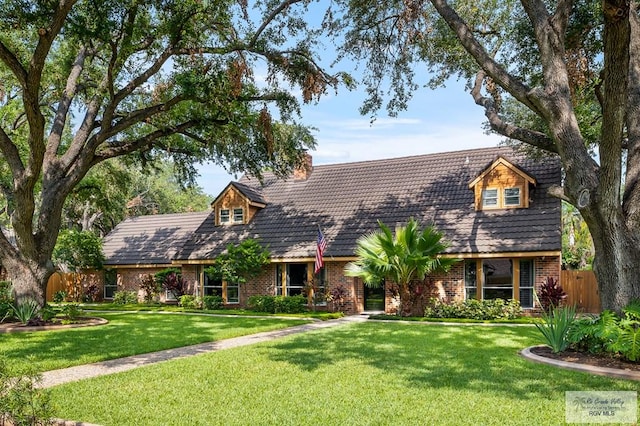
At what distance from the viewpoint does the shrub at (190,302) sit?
23.6 meters

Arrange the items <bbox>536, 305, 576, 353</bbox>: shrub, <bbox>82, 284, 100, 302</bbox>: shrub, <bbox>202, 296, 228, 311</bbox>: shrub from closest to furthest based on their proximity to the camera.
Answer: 1. <bbox>536, 305, 576, 353</bbox>: shrub
2. <bbox>202, 296, 228, 311</bbox>: shrub
3. <bbox>82, 284, 100, 302</bbox>: shrub

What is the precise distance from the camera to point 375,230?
70.5 feet

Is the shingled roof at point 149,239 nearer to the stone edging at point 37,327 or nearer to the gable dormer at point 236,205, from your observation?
the gable dormer at point 236,205

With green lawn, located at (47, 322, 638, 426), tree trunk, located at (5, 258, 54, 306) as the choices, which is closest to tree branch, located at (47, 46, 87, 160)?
tree trunk, located at (5, 258, 54, 306)

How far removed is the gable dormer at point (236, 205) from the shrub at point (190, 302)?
4.05 m

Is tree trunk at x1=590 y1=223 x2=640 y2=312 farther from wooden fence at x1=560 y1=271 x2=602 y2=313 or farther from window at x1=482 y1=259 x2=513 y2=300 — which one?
wooden fence at x1=560 y1=271 x2=602 y2=313

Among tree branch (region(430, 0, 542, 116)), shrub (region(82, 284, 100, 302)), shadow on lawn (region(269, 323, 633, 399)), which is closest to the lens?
shadow on lawn (region(269, 323, 633, 399))

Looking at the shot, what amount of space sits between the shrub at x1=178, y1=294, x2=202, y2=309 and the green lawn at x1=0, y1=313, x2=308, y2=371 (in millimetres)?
5359

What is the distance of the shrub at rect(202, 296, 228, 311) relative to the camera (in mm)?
23312

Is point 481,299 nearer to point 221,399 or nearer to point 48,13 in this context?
point 221,399

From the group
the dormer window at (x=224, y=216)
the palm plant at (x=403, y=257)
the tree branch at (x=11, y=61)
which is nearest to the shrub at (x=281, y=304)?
the palm plant at (x=403, y=257)

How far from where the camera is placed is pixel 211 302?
76.4 feet

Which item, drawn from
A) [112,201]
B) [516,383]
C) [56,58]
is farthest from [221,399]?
[112,201]

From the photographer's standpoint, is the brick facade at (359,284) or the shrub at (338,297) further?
the shrub at (338,297)
